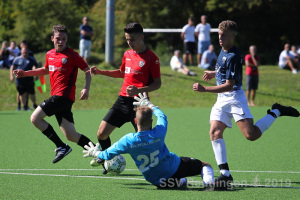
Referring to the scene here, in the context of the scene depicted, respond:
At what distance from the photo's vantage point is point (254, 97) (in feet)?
67.4

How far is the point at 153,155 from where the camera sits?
6906 mm

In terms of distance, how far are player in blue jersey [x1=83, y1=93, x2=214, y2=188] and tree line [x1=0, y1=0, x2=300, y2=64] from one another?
30900 millimetres

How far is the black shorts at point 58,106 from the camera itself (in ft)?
28.3

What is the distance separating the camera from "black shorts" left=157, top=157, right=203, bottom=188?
714cm

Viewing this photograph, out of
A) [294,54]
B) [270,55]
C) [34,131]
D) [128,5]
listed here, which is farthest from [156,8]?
[34,131]

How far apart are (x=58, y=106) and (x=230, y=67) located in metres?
2.82

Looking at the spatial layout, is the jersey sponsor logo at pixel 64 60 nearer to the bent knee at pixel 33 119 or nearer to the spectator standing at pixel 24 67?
the bent knee at pixel 33 119

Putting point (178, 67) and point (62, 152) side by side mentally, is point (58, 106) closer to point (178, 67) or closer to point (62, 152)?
point (62, 152)

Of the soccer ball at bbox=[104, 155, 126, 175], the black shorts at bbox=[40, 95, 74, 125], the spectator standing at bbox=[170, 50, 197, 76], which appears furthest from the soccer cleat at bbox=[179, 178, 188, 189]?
the spectator standing at bbox=[170, 50, 197, 76]

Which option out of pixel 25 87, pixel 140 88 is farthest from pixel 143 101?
pixel 25 87

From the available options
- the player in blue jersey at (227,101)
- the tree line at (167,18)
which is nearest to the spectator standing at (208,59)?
the tree line at (167,18)

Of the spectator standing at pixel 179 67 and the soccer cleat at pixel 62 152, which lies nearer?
the soccer cleat at pixel 62 152

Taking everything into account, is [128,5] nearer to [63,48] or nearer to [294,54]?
[294,54]

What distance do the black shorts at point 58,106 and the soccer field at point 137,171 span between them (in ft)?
2.73
